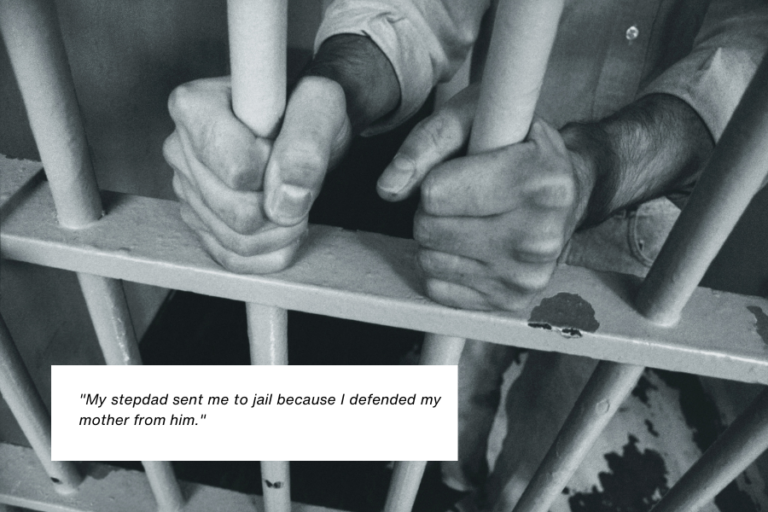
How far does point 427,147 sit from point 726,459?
50 centimetres

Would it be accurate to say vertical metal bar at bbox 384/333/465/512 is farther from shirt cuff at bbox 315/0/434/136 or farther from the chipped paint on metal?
the chipped paint on metal

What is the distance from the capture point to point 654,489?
1336mm

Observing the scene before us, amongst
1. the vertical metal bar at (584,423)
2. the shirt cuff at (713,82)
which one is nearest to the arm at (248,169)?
the vertical metal bar at (584,423)

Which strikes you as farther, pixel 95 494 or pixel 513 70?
pixel 95 494

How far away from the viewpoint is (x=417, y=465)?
675 mm

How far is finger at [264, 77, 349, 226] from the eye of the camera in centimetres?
45

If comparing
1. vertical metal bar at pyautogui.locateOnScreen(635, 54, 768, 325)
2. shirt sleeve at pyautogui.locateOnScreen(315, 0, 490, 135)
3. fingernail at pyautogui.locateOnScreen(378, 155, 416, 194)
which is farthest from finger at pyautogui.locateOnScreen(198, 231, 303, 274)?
shirt sleeve at pyautogui.locateOnScreen(315, 0, 490, 135)

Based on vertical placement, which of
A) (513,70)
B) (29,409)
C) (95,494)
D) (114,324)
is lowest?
(95,494)

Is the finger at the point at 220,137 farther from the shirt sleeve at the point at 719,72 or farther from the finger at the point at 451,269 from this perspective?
the shirt sleeve at the point at 719,72

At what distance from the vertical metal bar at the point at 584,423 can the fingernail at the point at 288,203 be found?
37 centimetres

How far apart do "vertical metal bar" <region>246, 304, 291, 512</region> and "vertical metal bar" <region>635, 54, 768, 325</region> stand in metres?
0.38

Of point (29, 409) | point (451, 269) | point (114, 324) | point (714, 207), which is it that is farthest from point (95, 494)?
A: point (714, 207)

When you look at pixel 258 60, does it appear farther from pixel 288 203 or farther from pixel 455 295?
pixel 455 295

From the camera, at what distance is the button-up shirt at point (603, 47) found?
2.99 ft
